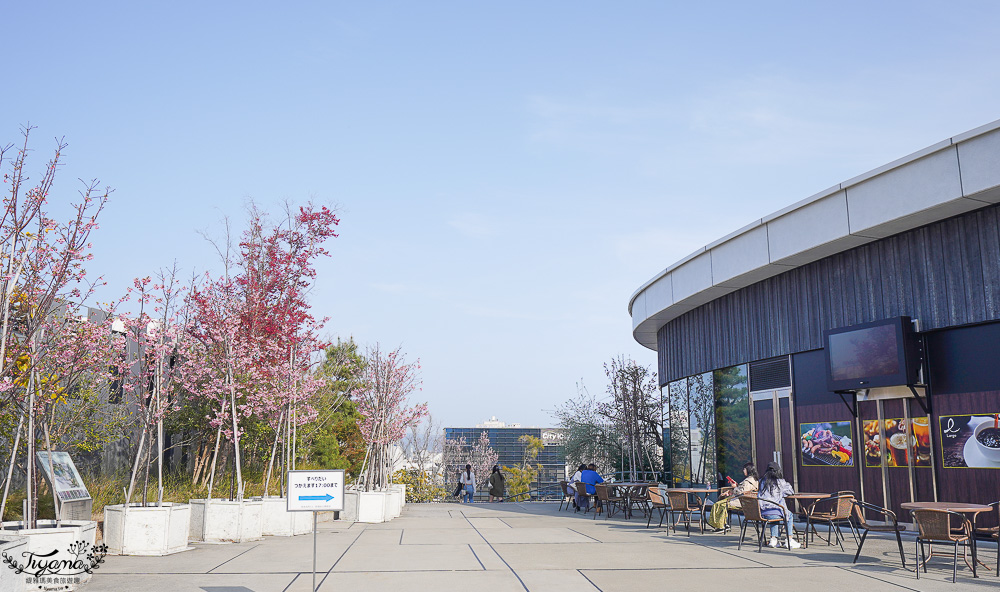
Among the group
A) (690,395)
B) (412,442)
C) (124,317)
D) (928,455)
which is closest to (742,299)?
(690,395)

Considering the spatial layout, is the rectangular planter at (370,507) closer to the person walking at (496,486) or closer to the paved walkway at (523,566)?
the paved walkway at (523,566)

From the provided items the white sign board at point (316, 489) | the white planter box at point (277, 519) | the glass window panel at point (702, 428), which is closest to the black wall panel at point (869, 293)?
the glass window panel at point (702, 428)

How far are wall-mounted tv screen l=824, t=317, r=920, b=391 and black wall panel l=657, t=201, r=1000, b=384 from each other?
0.97ft

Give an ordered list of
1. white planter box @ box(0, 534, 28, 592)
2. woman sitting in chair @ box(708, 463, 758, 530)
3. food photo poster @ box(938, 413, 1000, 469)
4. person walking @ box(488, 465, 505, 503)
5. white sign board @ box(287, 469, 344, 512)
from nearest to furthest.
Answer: white planter box @ box(0, 534, 28, 592) < white sign board @ box(287, 469, 344, 512) < food photo poster @ box(938, 413, 1000, 469) < woman sitting in chair @ box(708, 463, 758, 530) < person walking @ box(488, 465, 505, 503)

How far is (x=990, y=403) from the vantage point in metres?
11.4

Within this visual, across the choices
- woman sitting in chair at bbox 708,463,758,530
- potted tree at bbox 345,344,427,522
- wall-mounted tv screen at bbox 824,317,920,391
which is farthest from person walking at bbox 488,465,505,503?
wall-mounted tv screen at bbox 824,317,920,391

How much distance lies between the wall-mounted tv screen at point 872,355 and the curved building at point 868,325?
0.03m

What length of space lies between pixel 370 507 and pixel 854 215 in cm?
1103

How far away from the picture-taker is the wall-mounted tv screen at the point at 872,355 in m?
12.2

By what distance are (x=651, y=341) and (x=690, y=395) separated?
5.40 metres

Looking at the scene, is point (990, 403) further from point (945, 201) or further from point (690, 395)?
point (690, 395)

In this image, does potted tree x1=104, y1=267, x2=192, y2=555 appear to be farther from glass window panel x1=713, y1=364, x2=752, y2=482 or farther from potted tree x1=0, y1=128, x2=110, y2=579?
glass window panel x1=713, y1=364, x2=752, y2=482

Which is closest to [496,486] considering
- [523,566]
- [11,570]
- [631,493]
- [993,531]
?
[631,493]

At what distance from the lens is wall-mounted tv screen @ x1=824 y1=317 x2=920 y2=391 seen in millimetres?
12227
